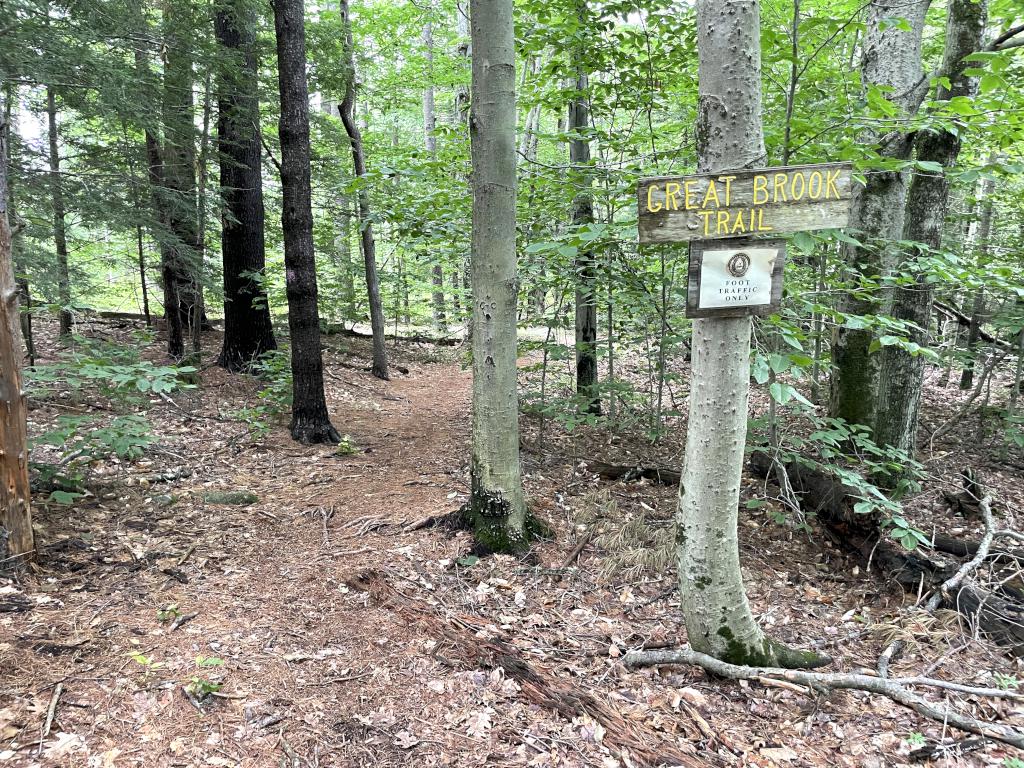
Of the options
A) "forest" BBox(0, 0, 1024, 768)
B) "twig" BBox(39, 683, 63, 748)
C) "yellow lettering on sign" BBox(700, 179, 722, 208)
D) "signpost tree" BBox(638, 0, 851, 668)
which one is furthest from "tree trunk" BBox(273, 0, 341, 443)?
"yellow lettering on sign" BBox(700, 179, 722, 208)

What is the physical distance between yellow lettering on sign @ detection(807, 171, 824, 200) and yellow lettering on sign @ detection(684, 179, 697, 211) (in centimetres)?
51

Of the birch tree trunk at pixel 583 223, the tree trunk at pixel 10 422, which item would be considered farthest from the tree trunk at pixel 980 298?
the tree trunk at pixel 10 422

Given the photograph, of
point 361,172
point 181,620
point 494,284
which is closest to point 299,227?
point 494,284

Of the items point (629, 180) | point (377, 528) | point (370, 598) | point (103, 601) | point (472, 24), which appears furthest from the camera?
point (377, 528)

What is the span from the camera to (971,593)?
3.94 meters

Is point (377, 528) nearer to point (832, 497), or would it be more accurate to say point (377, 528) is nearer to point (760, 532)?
point (760, 532)

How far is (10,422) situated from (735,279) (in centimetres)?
431

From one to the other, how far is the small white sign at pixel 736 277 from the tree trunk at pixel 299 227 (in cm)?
549

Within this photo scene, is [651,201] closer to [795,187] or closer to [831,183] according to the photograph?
[795,187]

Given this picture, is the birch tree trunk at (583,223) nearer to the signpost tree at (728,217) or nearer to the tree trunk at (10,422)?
the signpost tree at (728,217)

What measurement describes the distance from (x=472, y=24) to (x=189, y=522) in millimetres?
4552

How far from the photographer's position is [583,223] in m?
4.36

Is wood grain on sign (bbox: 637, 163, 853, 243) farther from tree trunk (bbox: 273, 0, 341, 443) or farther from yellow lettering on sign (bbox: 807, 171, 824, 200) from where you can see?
tree trunk (bbox: 273, 0, 341, 443)

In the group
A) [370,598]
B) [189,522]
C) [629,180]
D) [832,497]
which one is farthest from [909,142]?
[189,522]
